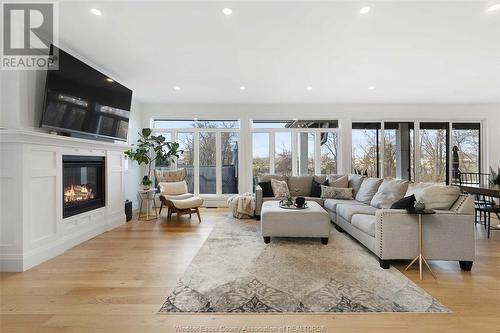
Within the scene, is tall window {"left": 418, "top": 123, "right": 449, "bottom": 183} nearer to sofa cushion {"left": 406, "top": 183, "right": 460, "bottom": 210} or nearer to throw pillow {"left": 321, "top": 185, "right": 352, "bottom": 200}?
throw pillow {"left": 321, "top": 185, "right": 352, "bottom": 200}

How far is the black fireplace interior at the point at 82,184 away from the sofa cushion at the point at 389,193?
188 inches

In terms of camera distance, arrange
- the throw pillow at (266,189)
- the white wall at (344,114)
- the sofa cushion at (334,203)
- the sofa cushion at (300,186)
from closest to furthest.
A: the sofa cushion at (334,203) → the throw pillow at (266,189) → the sofa cushion at (300,186) → the white wall at (344,114)

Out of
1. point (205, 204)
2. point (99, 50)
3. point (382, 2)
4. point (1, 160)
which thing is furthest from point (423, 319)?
point (205, 204)

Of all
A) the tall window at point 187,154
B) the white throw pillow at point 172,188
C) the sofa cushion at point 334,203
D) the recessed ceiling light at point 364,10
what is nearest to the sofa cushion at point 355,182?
the sofa cushion at point 334,203

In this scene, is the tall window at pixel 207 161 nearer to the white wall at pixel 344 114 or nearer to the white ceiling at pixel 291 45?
the white wall at pixel 344 114

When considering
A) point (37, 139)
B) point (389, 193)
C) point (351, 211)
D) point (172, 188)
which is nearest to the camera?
point (37, 139)

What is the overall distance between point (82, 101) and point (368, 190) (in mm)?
5059

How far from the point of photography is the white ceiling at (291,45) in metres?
2.62

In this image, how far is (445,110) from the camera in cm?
677

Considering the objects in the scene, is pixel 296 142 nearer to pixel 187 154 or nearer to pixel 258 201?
pixel 258 201

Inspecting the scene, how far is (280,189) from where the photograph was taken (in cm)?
536

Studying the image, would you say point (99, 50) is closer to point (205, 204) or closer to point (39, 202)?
point (39, 202)

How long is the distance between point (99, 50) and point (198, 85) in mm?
1924

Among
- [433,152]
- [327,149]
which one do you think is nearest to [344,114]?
[327,149]
